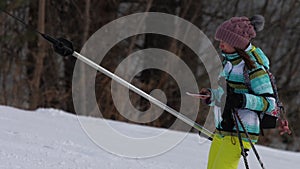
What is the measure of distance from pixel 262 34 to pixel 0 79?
563 centimetres

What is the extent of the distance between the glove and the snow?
4.57ft

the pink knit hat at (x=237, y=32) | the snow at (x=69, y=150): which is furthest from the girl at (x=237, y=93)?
the snow at (x=69, y=150)

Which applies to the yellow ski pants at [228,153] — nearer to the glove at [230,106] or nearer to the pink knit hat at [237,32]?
the glove at [230,106]

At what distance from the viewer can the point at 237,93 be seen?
2.68m

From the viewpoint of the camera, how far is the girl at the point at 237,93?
2.67m

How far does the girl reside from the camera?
2.67 metres

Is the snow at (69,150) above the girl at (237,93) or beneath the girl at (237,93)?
beneath

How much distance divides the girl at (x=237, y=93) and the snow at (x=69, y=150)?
1.36 metres

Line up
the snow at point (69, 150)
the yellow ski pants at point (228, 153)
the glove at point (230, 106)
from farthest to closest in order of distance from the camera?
the snow at point (69, 150), the yellow ski pants at point (228, 153), the glove at point (230, 106)

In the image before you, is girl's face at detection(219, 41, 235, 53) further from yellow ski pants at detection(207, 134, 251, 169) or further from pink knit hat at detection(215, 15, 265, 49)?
yellow ski pants at detection(207, 134, 251, 169)

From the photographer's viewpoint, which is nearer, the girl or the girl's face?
the girl

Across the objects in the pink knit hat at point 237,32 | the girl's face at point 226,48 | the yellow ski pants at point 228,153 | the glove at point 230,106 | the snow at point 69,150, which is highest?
the pink knit hat at point 237,32

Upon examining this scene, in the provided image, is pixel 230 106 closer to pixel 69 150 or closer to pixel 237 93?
pixel 237 93

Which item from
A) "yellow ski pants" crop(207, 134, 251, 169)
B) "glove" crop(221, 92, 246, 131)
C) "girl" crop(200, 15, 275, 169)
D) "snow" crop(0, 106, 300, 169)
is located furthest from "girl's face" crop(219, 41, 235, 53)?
"snow" crop(0, 106, 300, 169)
